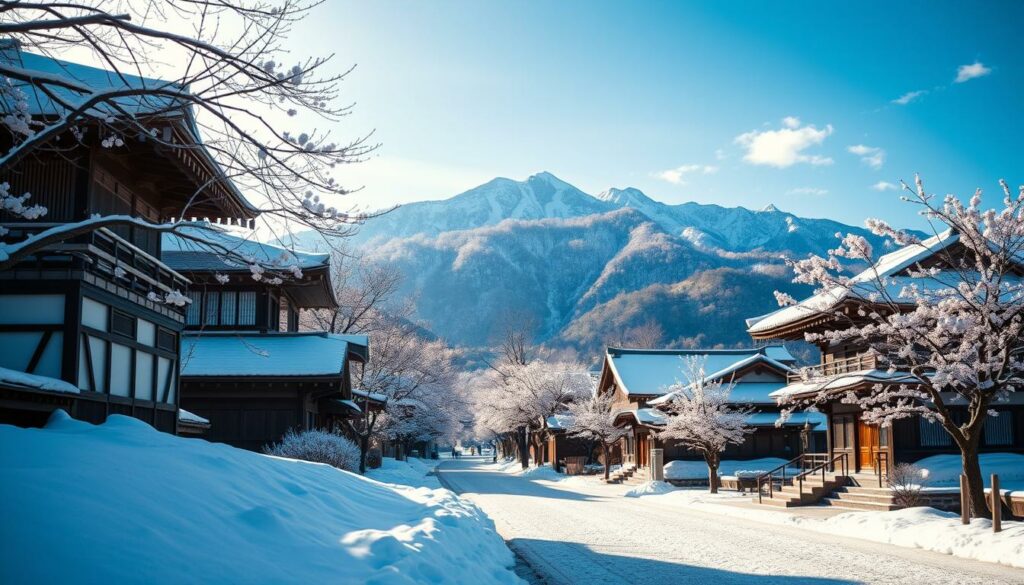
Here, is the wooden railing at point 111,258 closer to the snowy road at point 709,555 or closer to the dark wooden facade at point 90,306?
the dark wooden facade at point 90,306

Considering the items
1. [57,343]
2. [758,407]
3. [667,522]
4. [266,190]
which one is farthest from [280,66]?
[758,407]

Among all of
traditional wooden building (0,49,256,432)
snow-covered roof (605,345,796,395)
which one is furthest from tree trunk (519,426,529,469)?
traditional wooden building (0,49,256,432)

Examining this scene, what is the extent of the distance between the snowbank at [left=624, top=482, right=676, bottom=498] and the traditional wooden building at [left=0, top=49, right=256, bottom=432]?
910 inches

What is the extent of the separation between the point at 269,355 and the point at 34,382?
14876 millimetres

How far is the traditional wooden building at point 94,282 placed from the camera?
1391 centimetres

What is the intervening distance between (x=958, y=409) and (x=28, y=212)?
29350 mm

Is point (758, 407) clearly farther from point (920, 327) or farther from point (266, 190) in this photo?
point (266, 190)

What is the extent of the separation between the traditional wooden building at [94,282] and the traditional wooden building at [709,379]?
28677mm

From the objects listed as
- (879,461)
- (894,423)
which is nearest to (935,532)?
(879,461)

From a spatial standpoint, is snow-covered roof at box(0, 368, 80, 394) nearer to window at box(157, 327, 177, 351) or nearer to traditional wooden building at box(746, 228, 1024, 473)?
window at box(157, 327, 177, 351)

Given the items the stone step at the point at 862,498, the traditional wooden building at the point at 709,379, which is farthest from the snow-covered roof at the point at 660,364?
the stone step at the point at 862,498

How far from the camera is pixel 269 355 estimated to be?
27.5 meters

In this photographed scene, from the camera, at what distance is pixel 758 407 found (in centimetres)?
4516

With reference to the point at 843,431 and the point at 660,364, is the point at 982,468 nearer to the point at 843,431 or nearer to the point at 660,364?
the point at 843,431
